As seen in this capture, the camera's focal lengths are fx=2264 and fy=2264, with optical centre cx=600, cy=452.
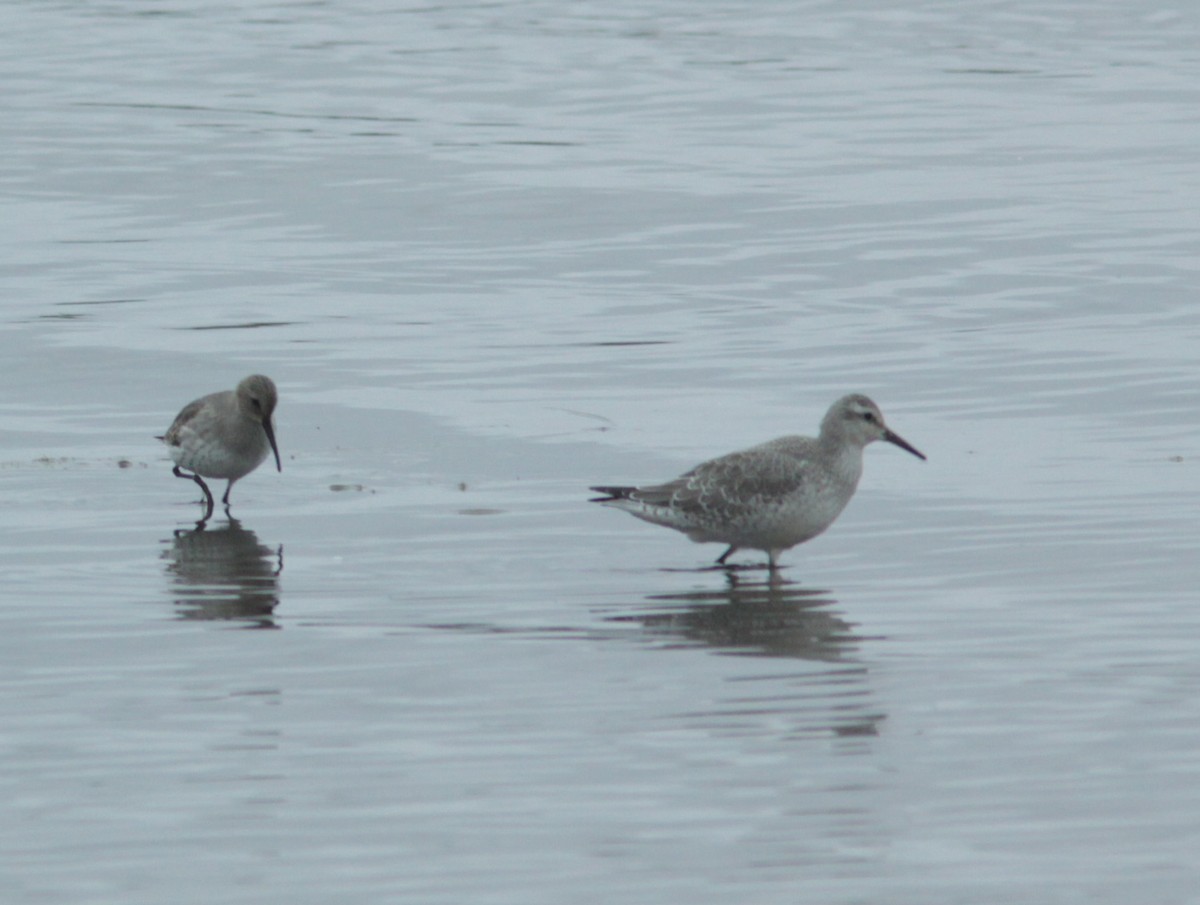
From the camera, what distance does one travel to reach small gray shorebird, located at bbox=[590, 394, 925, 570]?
12.0 metres

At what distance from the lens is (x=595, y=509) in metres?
13.4

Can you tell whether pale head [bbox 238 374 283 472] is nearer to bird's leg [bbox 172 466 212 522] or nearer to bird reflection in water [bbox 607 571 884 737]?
bird's leg [bbox 172 466 212 522]

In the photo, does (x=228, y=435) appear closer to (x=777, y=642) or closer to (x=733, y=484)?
(x=733, y=484)

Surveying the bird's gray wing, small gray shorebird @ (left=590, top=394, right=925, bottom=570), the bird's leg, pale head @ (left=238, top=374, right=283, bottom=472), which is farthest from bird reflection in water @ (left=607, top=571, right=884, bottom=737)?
the bird's leg

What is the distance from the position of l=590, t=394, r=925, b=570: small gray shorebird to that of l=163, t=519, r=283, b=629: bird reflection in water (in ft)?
6.11

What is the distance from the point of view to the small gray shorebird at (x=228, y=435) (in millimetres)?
13922

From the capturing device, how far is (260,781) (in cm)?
842

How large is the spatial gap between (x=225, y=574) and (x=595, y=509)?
2381mm

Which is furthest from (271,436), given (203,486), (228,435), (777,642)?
(777,642)

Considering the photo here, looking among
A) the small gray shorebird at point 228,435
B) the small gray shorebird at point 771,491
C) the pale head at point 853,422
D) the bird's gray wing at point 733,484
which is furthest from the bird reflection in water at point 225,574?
the pale head at point 853,422

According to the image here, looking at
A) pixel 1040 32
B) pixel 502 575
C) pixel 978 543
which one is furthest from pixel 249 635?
pixel 1040 32

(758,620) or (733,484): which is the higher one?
(733,484)

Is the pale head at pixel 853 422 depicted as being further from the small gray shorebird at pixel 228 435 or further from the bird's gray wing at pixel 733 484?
the small gray shorebird at pixel 228 435

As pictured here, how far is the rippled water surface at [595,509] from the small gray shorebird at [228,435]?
35 centimetres
